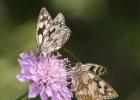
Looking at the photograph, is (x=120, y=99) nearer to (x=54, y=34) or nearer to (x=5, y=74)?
(x=5, y=74)

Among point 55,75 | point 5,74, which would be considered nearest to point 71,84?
point 55,75

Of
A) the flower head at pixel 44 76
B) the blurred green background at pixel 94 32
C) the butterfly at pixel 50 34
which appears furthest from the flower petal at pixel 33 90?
the blurred green background at pixel 94 32

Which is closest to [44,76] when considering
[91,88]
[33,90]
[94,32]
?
[33,90]

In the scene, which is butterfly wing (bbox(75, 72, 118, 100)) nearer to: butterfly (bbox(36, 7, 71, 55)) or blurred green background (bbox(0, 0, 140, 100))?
butterfly (bbox(36, 7, 71, 55))

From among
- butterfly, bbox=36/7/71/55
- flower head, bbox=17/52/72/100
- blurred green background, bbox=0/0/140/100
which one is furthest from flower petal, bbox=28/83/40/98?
blurred green background, bbox=0/0/140/100

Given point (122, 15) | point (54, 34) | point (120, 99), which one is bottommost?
point (120, 99)

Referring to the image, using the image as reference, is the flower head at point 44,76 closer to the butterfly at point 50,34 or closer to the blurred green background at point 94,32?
the butterfly at point 50,34
